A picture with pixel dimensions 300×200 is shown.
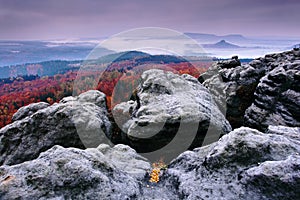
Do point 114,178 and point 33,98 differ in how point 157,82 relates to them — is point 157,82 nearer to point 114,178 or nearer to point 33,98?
point 114,178

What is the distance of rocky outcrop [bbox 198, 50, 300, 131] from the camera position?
15484 mm

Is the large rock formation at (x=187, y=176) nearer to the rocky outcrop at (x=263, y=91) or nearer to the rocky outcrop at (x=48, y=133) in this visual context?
the rocky outcrop at (x=48, y=133)

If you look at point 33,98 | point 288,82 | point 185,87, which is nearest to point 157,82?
point 185,87

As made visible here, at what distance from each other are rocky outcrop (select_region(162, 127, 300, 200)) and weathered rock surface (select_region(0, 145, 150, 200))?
7.24ft

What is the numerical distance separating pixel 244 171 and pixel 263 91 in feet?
Answer: 41.1

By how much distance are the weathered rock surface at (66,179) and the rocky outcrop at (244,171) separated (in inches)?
86.9

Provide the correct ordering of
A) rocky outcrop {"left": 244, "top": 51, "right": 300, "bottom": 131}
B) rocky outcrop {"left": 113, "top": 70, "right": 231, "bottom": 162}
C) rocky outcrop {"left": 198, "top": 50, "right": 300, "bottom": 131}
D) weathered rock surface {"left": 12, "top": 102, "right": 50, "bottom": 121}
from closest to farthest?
rocky outcrop {"left": 113, "top": 70, "right": 231, "bottom": 162} < rocky outcrop {"left": 244, "top": 51, "right": 300, "bottom": 131} < rocky outcrop {"left": 198, "top": 50, "right": 300, "bottom": 131} < weathered rock surface {"left": 12, "top": 102, "right": 50, "bottom": 121}

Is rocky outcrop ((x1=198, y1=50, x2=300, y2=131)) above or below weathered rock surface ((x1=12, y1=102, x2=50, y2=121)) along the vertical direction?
above

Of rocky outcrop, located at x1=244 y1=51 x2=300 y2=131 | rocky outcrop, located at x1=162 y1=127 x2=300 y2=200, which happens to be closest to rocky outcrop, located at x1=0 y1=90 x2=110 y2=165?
rocky outcrop, located at x1=162 y1=127 x2=300 y2=200

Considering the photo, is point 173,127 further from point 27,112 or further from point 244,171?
point 27,112

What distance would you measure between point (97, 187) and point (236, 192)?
15.7ft

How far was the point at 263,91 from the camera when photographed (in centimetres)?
1777

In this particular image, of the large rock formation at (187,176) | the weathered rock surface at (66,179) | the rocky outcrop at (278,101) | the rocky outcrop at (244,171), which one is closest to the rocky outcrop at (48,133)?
A: the large rock formation at (187,176)

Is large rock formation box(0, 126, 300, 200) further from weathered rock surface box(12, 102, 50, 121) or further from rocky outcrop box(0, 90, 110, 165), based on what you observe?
weathered rock surface box(12, 102, 50, 121)
